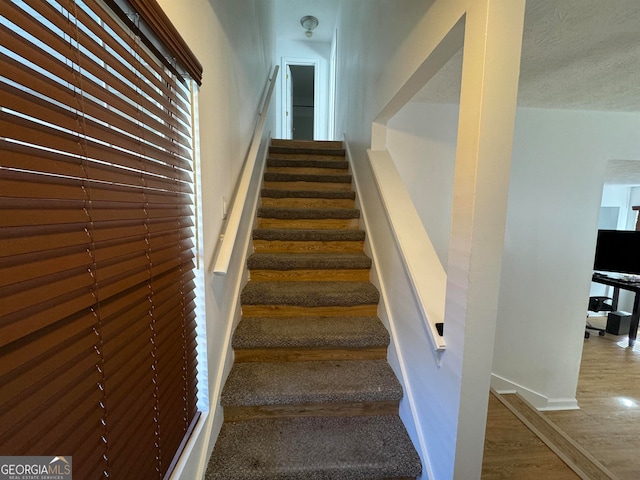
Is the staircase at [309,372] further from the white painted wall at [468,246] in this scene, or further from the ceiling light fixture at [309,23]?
the ceiling light fixture at [309,23]

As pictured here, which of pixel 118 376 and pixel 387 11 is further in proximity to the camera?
pixel 387 11

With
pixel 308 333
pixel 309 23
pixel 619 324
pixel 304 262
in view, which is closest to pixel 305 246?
pixel 304 262

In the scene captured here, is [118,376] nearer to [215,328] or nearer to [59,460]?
[59,460]

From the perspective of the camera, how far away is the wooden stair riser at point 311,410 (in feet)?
4.40

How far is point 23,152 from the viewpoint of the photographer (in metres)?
0.42

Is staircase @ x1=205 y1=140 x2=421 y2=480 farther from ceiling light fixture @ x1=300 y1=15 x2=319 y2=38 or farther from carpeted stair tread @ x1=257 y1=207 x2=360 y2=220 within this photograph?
ceiling light fixture @ x1=300 y1=15 x2=319 y2=38

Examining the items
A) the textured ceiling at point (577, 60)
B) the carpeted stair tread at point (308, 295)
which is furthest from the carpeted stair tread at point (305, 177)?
the carpeted stair tread at point (308, 295)

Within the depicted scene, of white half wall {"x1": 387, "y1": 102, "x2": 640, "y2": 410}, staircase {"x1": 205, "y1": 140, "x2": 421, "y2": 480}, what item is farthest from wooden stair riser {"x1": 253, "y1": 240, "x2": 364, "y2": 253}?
white half wall {"x1": 387, "y1": 102, "x2": 640, "y2": 410}

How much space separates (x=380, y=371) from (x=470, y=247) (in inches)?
37.7

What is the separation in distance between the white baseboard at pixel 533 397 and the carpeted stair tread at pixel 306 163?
265 cm

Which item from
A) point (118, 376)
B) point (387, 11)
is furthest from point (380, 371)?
point (387, 11)

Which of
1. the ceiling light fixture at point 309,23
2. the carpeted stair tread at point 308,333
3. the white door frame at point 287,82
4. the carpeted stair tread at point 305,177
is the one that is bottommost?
the carpeted stair tread at point 308,333

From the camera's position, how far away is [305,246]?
7.29 feet

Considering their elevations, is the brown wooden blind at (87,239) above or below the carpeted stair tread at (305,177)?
below
